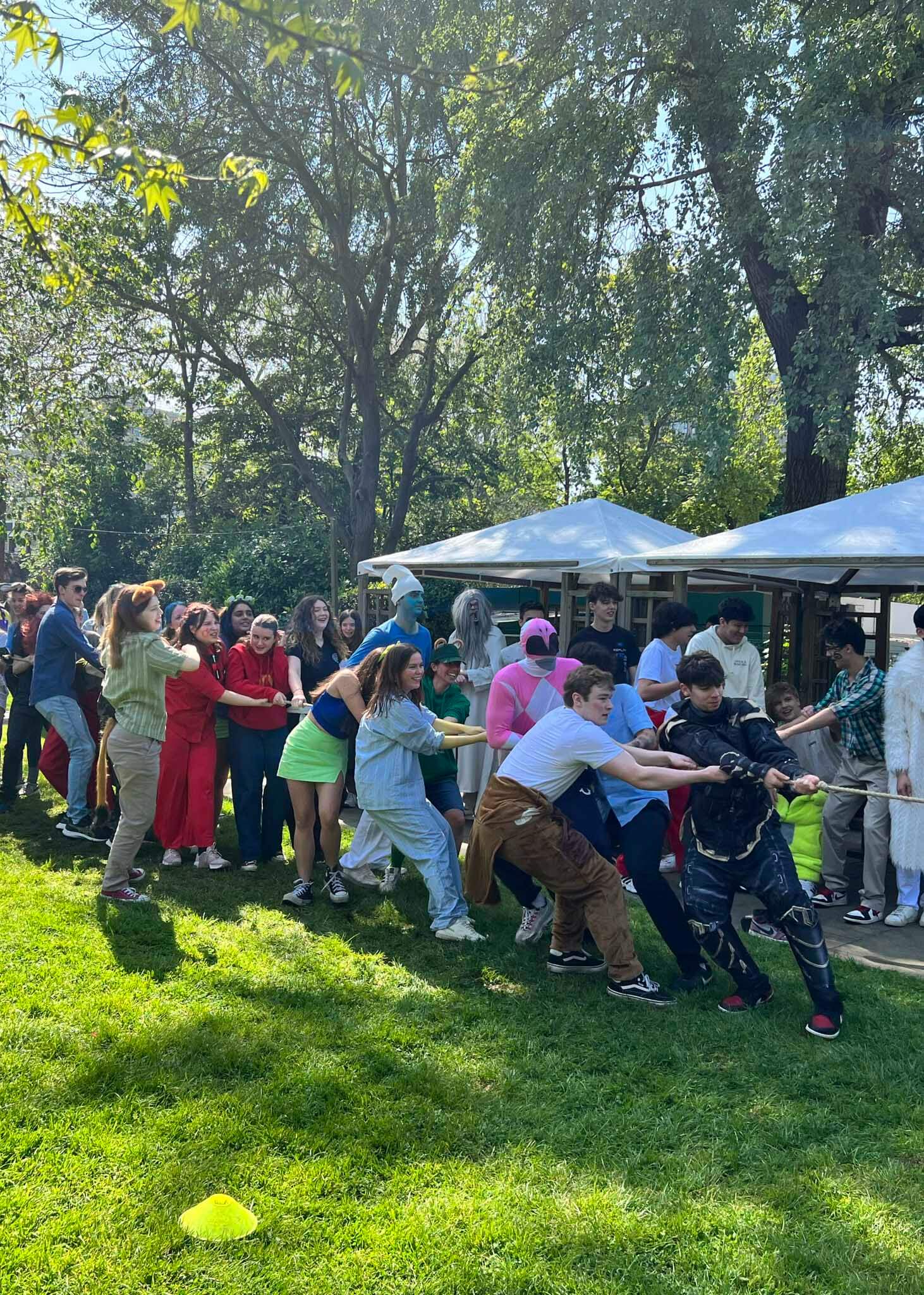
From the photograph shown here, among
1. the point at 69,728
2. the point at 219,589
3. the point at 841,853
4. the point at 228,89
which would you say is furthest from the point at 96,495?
the point at 841,853

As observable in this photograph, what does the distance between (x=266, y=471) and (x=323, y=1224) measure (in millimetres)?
32045

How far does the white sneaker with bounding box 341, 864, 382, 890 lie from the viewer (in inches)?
269

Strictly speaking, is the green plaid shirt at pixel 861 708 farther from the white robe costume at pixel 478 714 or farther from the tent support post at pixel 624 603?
the tent support post at pixel 624 603

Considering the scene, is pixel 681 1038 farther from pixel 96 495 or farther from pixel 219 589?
pixel 96 495

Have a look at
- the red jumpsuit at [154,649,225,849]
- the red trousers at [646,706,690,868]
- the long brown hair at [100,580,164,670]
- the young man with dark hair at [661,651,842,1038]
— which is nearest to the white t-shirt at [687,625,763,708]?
the red trousers at [646,706,690,868]

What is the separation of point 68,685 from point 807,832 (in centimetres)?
549

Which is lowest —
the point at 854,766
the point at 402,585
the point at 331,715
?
the point at 854,766

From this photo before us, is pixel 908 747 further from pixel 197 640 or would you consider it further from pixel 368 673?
pixel 197 640

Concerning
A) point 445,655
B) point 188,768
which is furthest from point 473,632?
point 188,768

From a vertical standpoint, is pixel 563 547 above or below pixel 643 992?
above

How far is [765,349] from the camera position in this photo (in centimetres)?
2245

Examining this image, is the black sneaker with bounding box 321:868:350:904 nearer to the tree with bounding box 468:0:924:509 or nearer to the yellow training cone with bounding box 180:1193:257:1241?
the yellow training cone with bounding box 180:1193:257:1241

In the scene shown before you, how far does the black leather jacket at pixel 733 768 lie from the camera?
458 centimetres

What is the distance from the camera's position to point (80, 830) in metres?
7.69
